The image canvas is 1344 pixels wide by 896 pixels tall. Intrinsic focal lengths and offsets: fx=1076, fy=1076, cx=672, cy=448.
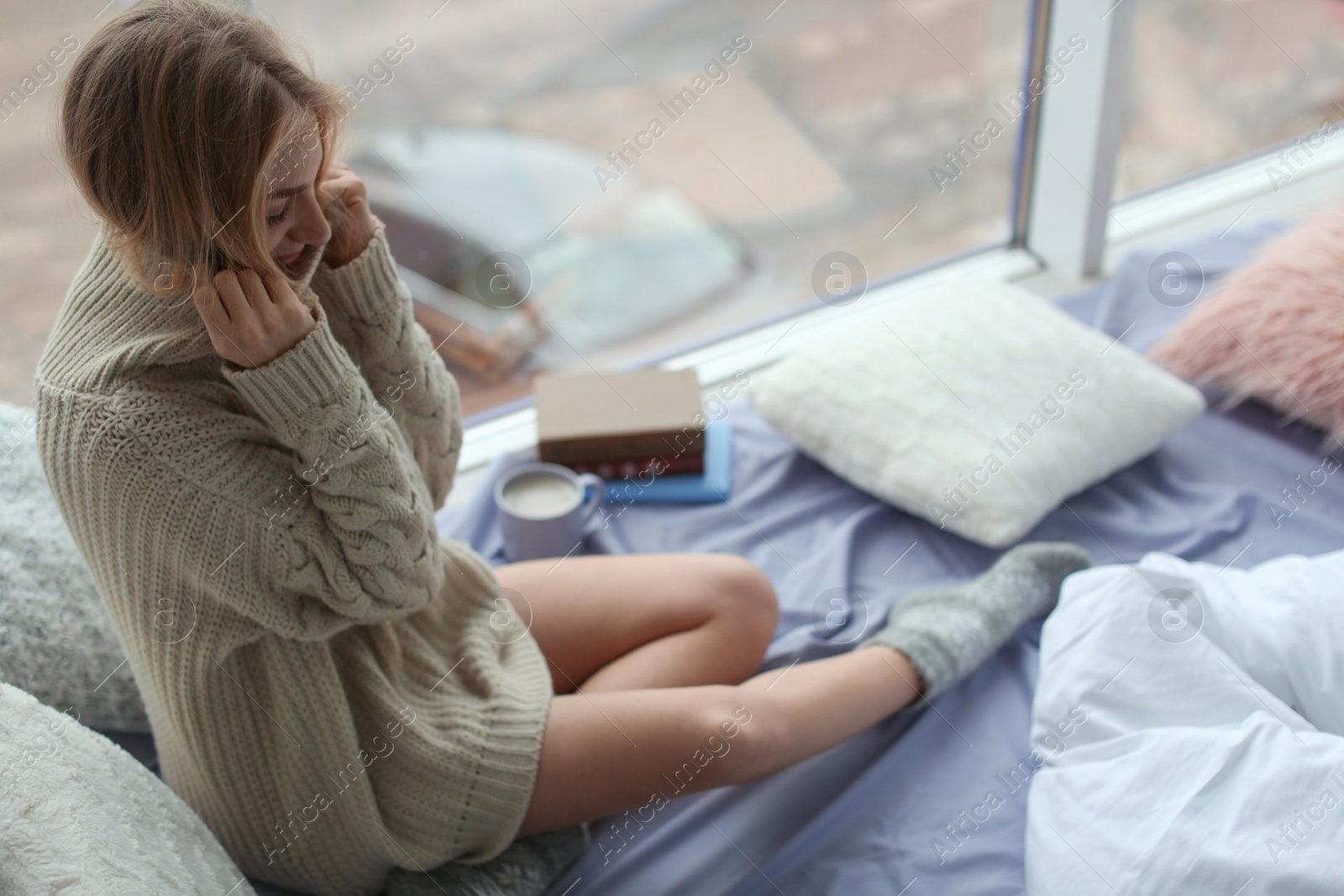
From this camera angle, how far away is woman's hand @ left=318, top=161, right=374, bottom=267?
0.92 metres

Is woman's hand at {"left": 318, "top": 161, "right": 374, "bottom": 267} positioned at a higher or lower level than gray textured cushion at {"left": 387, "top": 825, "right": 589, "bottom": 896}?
higher

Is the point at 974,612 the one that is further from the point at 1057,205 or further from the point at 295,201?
the point at 1057,205

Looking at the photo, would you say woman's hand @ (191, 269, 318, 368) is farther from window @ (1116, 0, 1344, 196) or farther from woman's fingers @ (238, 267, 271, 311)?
window @ (1116, 0, 1344, 196)

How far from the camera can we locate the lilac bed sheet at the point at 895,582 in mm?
1005

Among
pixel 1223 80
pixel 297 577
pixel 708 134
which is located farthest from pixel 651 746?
pixel 1223 80

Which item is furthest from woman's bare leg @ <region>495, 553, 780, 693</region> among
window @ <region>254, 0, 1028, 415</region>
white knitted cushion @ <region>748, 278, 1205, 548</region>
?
window @ <region>254, 0, 1028, 415</region>

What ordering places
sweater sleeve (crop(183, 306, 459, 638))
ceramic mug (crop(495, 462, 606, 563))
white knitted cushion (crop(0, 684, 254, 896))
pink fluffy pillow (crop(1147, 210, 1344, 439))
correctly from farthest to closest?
pink fluffy pillow (crop(1147, 210, 1344, 439))
ceramic mug (crop(495, 462, 606, 563))
sweater sleeve (crop(183, 306, 459, 638))
white knitted cushion (crop(0, 684, 254, 896))

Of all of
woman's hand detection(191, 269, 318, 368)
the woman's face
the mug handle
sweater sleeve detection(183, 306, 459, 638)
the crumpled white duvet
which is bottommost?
the mug handle

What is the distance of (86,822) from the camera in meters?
0.74

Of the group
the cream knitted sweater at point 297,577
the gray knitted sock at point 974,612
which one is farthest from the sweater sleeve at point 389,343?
the gray knitted sock at point 974,612

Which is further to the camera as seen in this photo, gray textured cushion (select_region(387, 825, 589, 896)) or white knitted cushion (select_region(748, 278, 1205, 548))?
white knitted cushion (select_region(748, 278, 1205, 548))

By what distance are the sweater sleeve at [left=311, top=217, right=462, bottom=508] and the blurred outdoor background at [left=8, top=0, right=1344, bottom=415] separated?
0.98 m

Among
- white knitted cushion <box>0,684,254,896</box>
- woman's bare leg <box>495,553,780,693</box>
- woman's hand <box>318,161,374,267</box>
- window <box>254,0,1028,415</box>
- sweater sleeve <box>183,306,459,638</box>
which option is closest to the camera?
white knitted cushion <box>0,684,254,896</box>

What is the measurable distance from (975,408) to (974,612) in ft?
1.12
